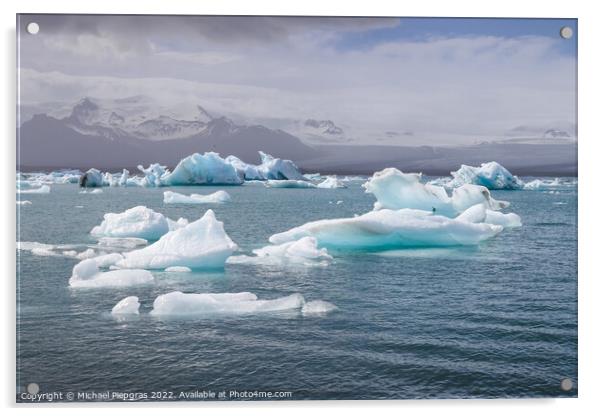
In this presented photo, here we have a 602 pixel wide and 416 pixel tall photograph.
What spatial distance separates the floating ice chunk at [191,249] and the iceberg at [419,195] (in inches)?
97.0

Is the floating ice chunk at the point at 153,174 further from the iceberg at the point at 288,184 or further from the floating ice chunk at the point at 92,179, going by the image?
the iceberg at the point at 288,184

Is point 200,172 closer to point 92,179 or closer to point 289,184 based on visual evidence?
point 289,184

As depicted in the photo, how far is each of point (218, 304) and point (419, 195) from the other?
3829 millimetres

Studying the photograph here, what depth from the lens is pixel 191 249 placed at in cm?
825

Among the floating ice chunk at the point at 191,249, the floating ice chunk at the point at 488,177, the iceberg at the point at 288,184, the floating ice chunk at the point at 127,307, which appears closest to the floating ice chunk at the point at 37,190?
the floating ice chunk at the point at 191,249

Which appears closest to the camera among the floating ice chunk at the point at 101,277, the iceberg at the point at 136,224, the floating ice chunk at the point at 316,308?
the floating ice chunk at the point at 316,308

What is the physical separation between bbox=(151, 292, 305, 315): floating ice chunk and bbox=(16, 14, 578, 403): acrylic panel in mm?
32

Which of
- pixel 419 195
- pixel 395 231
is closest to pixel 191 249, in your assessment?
pixel 395 231

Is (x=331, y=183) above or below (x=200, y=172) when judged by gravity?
below

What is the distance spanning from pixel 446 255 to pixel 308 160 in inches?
110

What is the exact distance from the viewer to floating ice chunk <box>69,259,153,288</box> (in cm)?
780

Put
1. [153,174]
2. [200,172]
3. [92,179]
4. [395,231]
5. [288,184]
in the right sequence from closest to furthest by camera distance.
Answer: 1. [92,179]
2. [200,172]
3. [153,174]
4. [395,231]
5. [288,184]

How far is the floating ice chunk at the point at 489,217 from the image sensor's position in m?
8.86

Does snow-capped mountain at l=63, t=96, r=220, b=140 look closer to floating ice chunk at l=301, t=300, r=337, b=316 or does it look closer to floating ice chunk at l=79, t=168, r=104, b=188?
floating ice chunk at l=79, t=168, r=104, b=188
